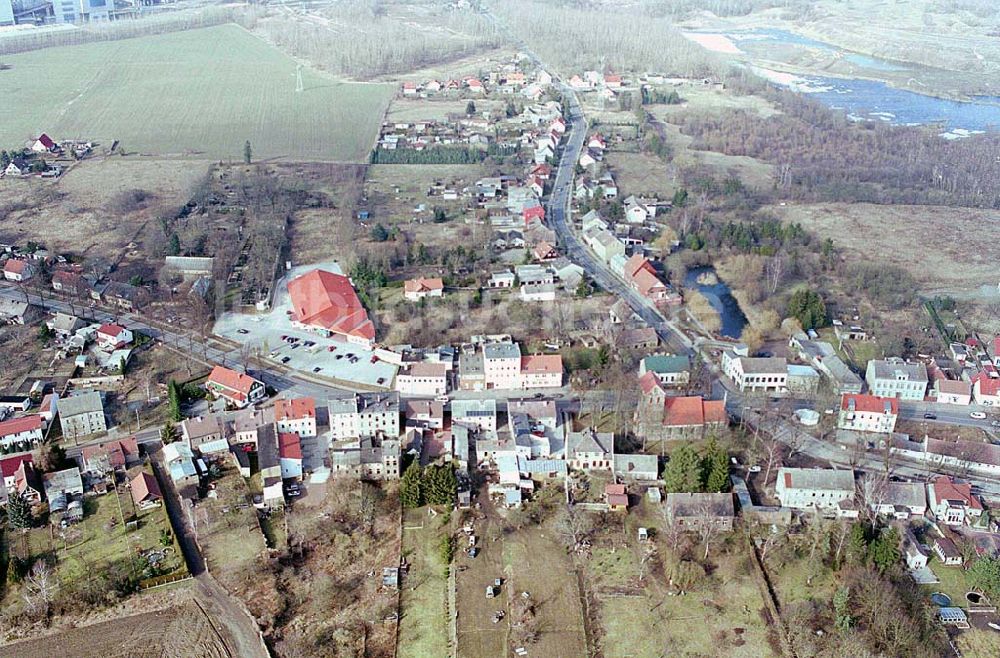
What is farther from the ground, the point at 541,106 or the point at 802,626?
the point at 541,106

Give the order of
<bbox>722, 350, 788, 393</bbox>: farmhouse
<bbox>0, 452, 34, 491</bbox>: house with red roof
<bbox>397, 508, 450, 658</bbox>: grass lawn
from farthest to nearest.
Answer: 1. <bbox>722, 350, 788, 393</bbox>: farmhouse
2. <bbox>0, 452, 34, 491</bbox>: house with red roof
3. <bbox>397, 508, 450, 658</bbox>: grass lawn

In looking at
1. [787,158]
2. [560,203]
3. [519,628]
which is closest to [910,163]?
[787,158]

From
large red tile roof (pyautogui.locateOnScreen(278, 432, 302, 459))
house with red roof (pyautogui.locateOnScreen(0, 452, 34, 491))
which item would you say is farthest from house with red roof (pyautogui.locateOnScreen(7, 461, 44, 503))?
large red tile roof (pyautogui.locateOnScreen(278, 432, 302, 459))

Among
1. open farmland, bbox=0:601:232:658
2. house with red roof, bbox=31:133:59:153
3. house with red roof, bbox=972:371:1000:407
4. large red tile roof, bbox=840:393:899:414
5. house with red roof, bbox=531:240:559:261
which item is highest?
house with red roof, bbox=31:133:59:153

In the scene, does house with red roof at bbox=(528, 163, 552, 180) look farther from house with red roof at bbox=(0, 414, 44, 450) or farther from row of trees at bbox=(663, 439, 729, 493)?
house with red roof at bbox=(0, 414, 44, 450)

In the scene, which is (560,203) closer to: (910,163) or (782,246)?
(782,246)

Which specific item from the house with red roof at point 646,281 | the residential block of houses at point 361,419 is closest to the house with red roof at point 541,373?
the residential block of houses at point 361,419
